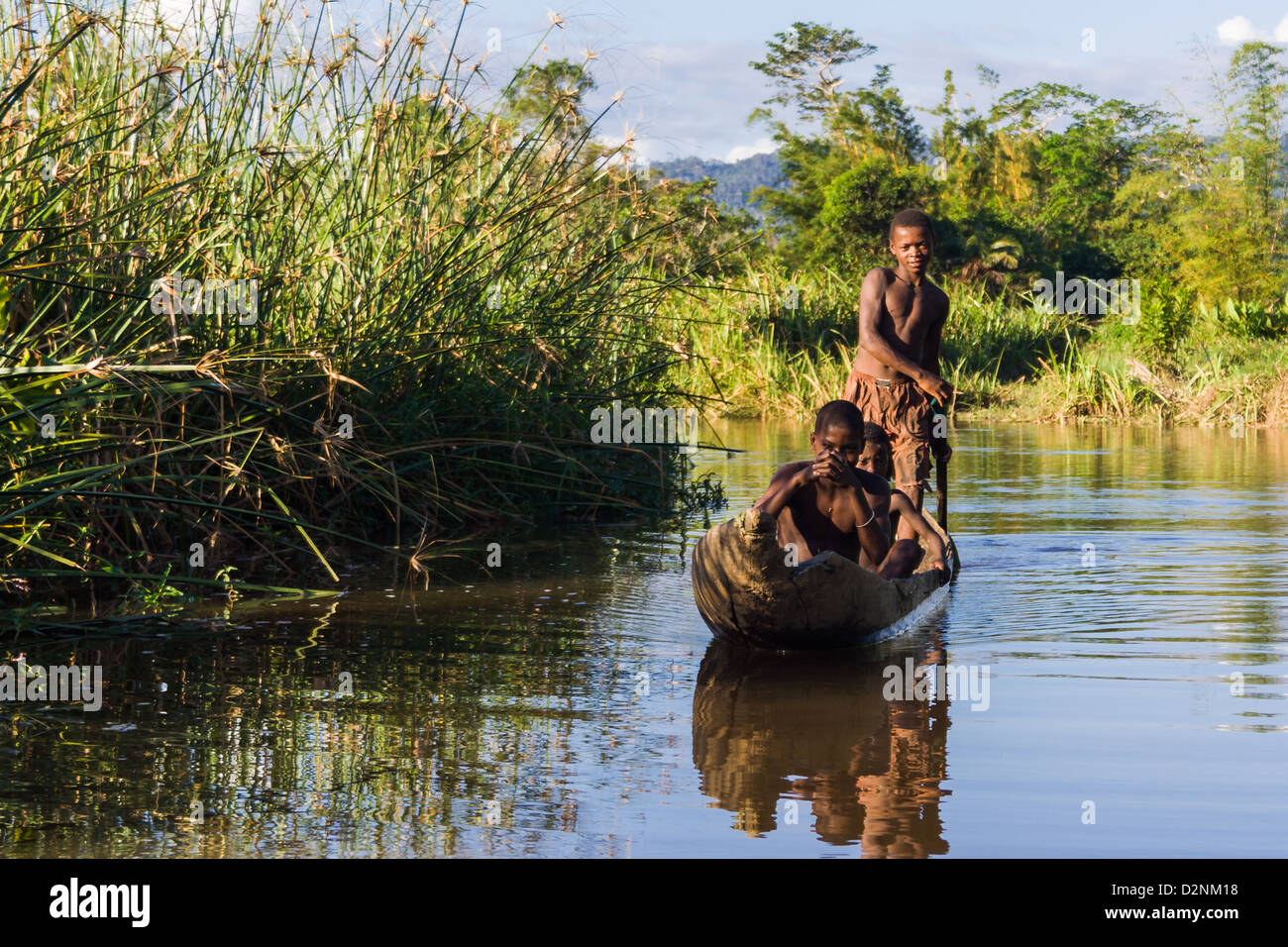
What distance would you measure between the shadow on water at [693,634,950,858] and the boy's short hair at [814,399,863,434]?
0.92 meters

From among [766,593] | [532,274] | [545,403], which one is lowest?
[766,593]

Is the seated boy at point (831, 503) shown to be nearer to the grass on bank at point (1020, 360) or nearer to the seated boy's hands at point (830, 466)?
the seated boy's hands at point (830, 466)

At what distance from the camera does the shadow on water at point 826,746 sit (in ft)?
12.7

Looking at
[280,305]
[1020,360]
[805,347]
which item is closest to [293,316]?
[280,305]

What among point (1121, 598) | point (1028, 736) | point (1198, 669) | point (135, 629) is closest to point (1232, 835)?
point (1028, 736)

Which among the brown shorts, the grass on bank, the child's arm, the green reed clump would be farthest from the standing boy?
the green reed clump

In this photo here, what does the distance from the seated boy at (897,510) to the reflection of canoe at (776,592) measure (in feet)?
2.51

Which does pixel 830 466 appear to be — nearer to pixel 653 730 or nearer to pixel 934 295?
pixel 653 730

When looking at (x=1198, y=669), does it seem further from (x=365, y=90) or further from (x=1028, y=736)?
(x=365, y=90)

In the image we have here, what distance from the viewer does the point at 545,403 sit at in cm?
886

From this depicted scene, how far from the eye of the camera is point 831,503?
6.30 m

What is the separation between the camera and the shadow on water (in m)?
3.87

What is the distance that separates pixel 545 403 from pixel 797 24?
144 feet

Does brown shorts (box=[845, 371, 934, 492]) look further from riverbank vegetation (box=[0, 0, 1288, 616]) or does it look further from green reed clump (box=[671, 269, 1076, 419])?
green reed clump (box=[671, 269, 1076, 419])
